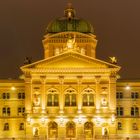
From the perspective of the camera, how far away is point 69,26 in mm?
122312

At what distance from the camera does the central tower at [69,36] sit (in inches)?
4749

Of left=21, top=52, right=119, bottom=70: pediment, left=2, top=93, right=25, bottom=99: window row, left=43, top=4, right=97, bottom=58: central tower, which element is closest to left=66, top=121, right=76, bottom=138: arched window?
left=21, top=52, right=119, bottom=70: pediment

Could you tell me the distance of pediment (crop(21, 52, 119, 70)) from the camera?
4242 inches

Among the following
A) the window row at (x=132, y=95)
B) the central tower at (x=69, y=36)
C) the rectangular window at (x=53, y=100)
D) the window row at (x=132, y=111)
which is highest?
the central tower at (x=69, y=36)

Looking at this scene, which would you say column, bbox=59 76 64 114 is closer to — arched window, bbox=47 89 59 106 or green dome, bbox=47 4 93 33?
arched window, bbox=47 89 59 106

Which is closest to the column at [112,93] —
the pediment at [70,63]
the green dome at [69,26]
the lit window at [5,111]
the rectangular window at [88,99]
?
the pediment at [70,63]

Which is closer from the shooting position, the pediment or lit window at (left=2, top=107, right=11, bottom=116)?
the pediment

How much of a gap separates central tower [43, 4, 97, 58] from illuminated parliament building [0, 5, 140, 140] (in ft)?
27.4

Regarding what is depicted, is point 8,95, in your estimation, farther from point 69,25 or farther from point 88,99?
point 69,25

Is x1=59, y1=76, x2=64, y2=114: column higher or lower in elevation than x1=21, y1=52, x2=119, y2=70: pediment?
lower

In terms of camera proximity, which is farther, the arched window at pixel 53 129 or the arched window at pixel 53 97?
the arched window at pixel 53 97

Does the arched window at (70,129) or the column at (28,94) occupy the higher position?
the column at (28,94)

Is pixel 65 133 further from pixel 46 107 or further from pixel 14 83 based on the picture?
pixel 14 83

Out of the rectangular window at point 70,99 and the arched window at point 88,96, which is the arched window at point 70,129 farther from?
the arched window at point 88,96
